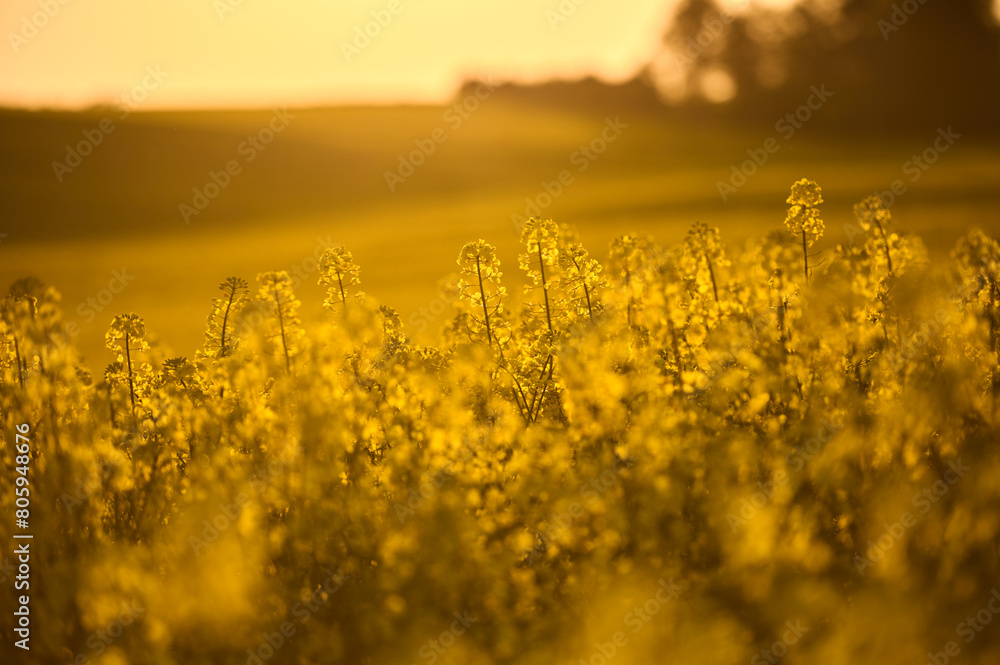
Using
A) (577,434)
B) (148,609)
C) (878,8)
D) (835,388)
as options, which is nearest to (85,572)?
(148,609)

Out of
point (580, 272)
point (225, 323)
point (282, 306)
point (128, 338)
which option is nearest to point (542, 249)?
point (580, 272)

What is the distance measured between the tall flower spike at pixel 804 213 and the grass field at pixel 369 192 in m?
11.5

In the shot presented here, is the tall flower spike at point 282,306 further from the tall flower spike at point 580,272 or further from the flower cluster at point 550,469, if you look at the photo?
the tall flower spike at point 580,272

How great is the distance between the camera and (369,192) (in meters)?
45.7

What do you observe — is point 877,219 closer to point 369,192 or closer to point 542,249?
point 542,249

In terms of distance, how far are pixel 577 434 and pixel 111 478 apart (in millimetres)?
2453

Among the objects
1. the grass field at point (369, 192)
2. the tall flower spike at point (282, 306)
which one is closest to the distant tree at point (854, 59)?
the grass field at point (369, 192)

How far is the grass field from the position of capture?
26734mm

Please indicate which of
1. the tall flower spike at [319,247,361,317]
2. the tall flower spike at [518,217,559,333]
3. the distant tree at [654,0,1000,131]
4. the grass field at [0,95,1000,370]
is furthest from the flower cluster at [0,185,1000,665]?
the distant tree at [654,0,1000,131]

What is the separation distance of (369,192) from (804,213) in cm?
4112

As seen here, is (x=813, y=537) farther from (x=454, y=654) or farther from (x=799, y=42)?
(x=799, y=42)

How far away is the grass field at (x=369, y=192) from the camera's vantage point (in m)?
26.7

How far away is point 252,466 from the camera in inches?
Result: 187

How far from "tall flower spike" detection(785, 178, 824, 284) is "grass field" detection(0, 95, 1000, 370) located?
11.5 m
